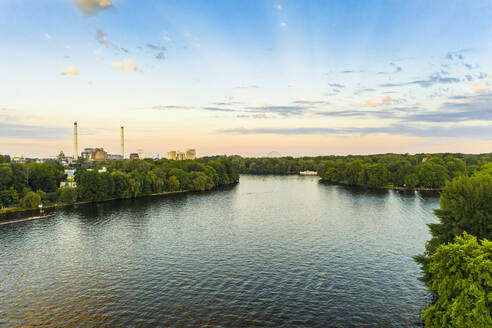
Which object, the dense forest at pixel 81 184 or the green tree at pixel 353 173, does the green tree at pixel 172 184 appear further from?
the green tree at pixel 353 173

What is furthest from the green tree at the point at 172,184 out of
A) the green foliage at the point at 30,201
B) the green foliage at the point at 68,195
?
the green foliage at the point at 30,201

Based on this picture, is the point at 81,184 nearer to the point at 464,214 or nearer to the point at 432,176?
the point at 464,214

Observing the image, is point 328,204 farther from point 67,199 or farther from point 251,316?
point 67,199

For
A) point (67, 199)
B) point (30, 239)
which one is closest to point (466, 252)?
point (30, 239)

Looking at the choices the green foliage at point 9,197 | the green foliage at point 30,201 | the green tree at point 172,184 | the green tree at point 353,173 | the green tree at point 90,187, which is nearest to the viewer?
the green foliage at point 9,197

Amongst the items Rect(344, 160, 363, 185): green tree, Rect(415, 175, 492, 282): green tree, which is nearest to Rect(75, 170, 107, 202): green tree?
Rect(415, 175, 492, 282): green tree

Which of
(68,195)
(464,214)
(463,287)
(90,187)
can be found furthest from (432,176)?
(68,195)
